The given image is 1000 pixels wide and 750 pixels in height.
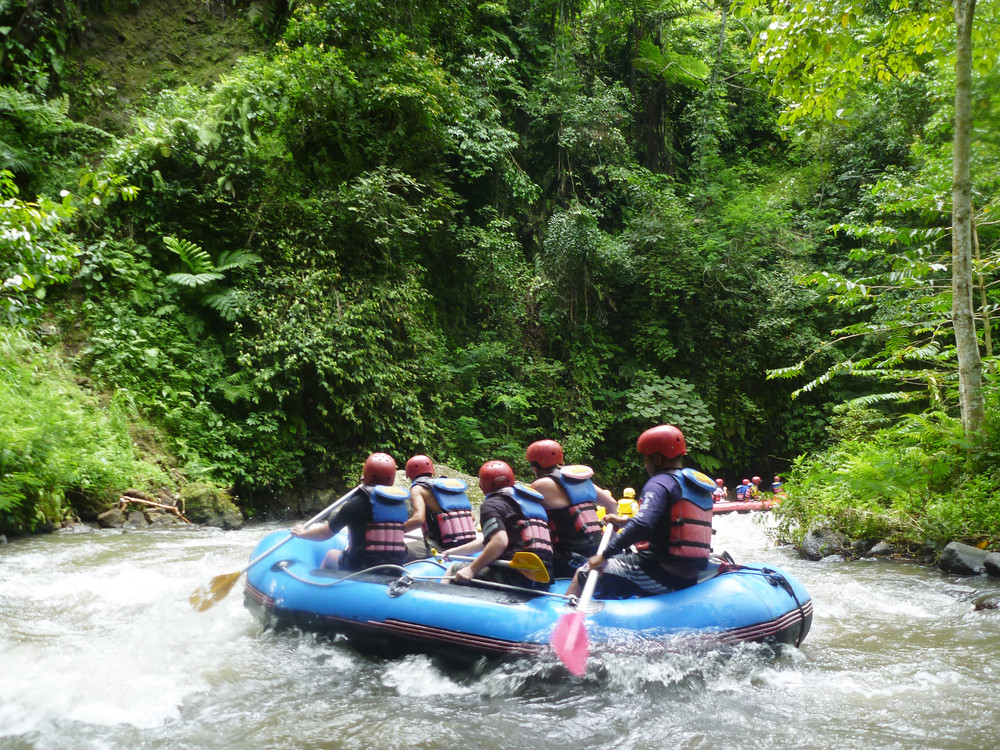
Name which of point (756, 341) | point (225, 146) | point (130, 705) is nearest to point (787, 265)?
point (756, 341)

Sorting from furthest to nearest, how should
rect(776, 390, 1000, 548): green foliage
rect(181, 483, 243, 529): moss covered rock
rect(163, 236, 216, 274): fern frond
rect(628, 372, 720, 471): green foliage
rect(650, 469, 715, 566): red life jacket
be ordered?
rect(628, 372, 720, 471): green foliage → rect(163, 236, 216, 274): fern frond → rect(181, 483, 243, 529): moss covered rock → rect(776, 390, 1000, 548): green foliage → rect(650, 469, 715, 566): red life jacket

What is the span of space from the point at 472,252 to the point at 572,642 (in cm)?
1012

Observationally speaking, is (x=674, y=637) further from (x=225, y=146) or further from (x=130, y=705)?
(x=225, y=146)

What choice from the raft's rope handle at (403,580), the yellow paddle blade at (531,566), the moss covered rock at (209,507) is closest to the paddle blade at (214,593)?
the raft's rope handle at (403,580)

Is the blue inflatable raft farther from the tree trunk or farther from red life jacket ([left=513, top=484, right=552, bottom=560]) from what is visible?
the tree trunk

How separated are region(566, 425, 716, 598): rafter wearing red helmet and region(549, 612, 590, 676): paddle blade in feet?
1.13

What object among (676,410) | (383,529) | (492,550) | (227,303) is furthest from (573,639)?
(676,410)

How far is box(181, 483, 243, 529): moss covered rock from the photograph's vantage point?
8414mm

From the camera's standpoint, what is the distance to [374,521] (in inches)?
182

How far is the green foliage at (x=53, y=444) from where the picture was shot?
6801 mm

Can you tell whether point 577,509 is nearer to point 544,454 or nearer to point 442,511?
point 544,454

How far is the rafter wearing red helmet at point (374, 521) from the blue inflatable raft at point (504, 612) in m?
0.16

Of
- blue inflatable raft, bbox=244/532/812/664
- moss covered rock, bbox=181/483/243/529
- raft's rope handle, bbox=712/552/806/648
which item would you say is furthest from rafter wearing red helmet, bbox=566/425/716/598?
moss covered rock, bbox=181/483/243/529

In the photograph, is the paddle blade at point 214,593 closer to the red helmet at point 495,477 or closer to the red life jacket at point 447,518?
the red life jacket at point 447,518
